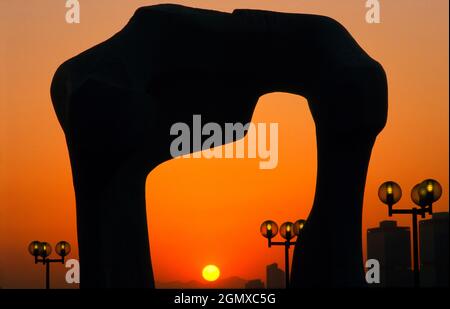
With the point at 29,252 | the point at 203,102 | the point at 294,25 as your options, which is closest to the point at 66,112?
the point at 203,102

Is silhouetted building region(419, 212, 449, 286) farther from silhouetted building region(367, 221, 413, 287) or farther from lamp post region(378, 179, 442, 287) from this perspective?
lamp post region(378, 179, 442, 287)

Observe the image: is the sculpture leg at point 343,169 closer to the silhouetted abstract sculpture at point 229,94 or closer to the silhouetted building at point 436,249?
the silhouetted abstract sculpture at point 229,94

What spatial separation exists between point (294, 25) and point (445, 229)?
7150 cm

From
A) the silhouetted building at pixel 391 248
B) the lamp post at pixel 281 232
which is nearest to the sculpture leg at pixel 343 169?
the lamp post at pixel 281 232

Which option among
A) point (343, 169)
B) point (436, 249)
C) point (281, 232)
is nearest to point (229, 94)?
point (343, 169)

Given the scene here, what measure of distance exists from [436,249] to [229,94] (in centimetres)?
7522

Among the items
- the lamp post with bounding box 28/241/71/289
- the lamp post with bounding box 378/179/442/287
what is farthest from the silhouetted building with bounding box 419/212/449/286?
the lamp post with bounding box 378/179/442/287

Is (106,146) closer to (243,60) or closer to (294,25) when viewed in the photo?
(243,60)

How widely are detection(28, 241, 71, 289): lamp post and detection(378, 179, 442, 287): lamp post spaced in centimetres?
921

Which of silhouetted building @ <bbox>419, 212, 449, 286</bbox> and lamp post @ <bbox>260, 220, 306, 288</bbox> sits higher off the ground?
lamp post @ <bbox>260, 220, 306, 288</bbox>

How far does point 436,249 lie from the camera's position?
82.9 meters

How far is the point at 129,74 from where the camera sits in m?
9.91

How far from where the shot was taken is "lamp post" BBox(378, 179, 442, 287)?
1395cm

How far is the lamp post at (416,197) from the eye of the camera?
45.8 ft
